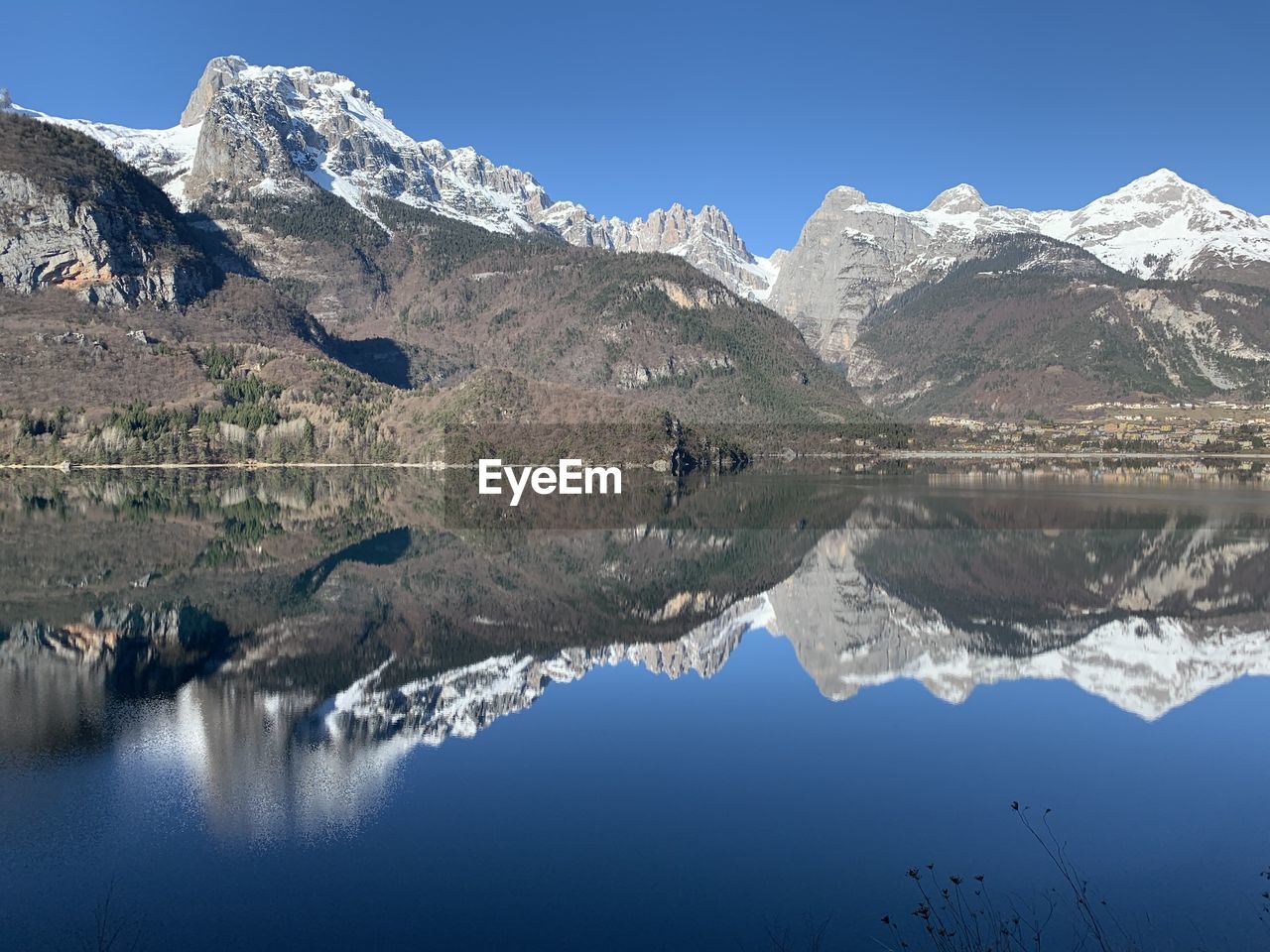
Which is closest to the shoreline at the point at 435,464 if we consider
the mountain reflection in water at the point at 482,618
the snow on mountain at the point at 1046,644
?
the mountain reflection in water at the point at 482,618

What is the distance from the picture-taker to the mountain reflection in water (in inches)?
965

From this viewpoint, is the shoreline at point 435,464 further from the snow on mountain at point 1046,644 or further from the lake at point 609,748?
the snow on mountain at point 1046,644

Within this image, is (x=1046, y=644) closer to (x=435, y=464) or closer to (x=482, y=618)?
(x=482, y=618)

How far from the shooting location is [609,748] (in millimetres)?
24234

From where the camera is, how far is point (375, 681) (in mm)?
28797

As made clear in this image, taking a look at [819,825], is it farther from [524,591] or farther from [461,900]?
[524,591]

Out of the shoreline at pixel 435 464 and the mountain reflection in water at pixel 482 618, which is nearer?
the mountain reflection in water at pixel 482 618

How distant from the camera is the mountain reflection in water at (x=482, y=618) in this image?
24.5 metres

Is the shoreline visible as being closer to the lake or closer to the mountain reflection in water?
the mountain reflection in water

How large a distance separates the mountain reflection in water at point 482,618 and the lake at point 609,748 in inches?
7.7

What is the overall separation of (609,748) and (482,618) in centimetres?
1512

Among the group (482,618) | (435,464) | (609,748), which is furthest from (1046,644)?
(435,464)

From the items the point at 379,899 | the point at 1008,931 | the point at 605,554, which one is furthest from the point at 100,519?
the point at 1008,931

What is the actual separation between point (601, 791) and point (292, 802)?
6.13m
